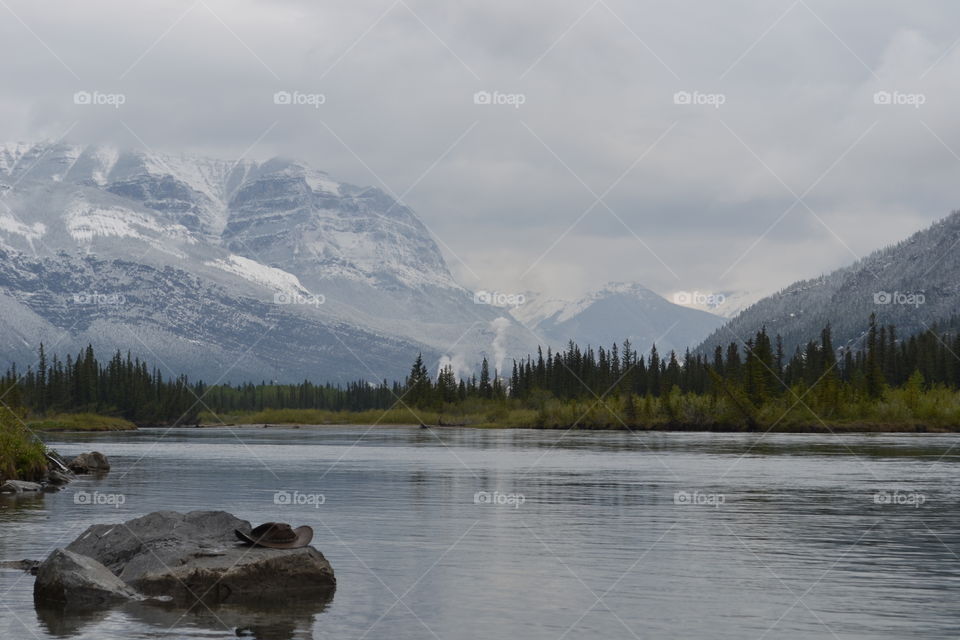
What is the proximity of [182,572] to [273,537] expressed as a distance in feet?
7.93

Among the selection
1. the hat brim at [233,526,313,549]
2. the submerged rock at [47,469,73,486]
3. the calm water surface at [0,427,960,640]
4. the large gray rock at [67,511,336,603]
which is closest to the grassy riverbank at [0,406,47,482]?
the submerged rock at [47,469,73,486]

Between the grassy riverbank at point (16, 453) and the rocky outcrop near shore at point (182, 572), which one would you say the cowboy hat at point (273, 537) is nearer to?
the rocky outcrop near shore at point (182, 572)

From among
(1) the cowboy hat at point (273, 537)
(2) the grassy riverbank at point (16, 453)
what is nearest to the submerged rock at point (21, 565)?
(1) the cowboy hat at point (273, 537)

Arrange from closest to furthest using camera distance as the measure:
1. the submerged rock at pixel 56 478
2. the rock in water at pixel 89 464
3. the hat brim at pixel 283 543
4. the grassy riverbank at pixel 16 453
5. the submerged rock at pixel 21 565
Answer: the hat brim at pixel 283 543, the submerged rock at pixel 21 565, the grassy riverbank at pixel 16 453, the submerged rock at pixel 56 478, the rock in water at pixel 89 464

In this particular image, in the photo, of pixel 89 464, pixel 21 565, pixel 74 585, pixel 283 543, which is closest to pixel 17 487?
pixel 89 464

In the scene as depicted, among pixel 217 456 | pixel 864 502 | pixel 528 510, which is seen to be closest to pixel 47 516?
pixel 528 510

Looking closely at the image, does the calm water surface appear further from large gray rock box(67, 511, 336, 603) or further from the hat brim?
the hat brim

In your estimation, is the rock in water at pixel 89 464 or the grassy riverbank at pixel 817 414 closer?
the rock in water at pixel 89 464

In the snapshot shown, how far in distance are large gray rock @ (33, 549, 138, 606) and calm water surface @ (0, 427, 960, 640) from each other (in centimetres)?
60

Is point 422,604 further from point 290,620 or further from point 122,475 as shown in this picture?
point 122,475

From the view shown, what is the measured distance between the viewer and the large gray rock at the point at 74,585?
89.9 ft

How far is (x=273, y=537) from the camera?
3006cm

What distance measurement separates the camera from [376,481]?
224 ft

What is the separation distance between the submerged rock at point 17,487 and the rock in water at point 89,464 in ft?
48.6
